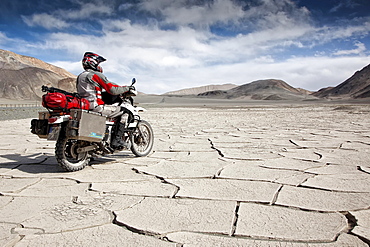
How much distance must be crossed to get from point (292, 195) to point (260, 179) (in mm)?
688

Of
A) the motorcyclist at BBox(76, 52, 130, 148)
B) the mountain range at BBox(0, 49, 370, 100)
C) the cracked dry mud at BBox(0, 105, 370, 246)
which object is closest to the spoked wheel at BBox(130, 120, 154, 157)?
the cracked dry mud at BBox(0, 105, 370, 246)

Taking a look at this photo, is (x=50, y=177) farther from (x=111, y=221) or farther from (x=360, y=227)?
(x=360, y=227)

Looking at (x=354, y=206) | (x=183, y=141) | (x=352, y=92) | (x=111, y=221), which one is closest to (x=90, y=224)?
(x=111, y=221)

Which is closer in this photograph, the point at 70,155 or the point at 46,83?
the point at 70,155

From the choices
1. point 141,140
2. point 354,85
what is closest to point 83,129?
point 141,140

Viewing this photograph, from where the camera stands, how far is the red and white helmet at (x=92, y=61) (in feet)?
15.9

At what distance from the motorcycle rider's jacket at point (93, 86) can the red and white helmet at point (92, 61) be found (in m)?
0.07

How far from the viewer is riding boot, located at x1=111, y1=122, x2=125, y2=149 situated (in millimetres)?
5133

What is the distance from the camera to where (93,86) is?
15.7ft

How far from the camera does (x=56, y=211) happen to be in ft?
10.0

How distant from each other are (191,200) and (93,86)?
2363 mm

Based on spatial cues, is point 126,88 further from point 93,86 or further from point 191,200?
point 191,200

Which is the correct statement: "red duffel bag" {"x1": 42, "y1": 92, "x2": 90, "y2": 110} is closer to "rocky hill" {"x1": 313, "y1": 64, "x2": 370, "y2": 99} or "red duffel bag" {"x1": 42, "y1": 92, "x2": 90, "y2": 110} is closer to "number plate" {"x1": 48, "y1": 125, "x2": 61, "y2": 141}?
"number plate" {"x1": 48, "y1": 125, "x2": 61, "y2": 141}

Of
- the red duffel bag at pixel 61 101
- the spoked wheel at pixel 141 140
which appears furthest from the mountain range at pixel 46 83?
the red duffel bag at pixel 61 101
